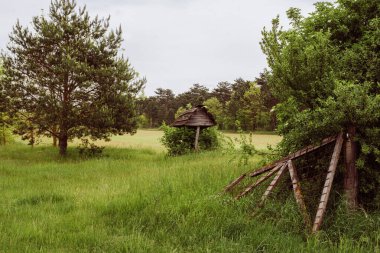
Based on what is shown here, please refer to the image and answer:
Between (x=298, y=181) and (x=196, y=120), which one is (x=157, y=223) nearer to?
(x=298, y=181)

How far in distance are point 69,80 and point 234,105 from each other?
54.2 meters

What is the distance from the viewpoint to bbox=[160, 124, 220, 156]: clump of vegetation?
1911 centimetres

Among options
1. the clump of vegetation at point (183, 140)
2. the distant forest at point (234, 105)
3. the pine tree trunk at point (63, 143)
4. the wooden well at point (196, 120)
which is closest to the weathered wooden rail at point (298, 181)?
the wooden well at point (196, 120)

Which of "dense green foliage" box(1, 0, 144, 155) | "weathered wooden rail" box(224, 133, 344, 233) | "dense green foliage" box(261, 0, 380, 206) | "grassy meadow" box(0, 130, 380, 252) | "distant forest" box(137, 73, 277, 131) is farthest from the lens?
"distant forest" box(137, 73, 277, 131)

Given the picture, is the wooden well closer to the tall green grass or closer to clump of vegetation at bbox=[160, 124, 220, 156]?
clump of vegetation at bbox=[160, 124, 220, 156]

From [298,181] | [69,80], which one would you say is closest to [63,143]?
[69,80]

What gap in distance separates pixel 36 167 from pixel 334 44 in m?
12.0

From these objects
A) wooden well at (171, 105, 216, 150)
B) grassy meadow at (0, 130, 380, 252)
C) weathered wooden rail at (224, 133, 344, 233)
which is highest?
wooden well at (171, 105, 216, 150)

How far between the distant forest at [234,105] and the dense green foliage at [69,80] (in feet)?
83.9

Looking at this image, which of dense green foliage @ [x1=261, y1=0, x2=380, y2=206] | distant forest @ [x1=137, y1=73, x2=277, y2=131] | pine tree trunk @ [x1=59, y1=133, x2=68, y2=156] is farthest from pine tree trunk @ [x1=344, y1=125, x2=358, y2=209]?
distant forest @ [x1=137, y1=73, x2=277, y2=131]

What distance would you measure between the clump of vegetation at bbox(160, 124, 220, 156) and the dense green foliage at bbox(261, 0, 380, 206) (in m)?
11.5

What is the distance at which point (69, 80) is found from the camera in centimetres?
1809

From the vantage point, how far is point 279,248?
4.89 m

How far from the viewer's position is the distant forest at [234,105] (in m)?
64.7
